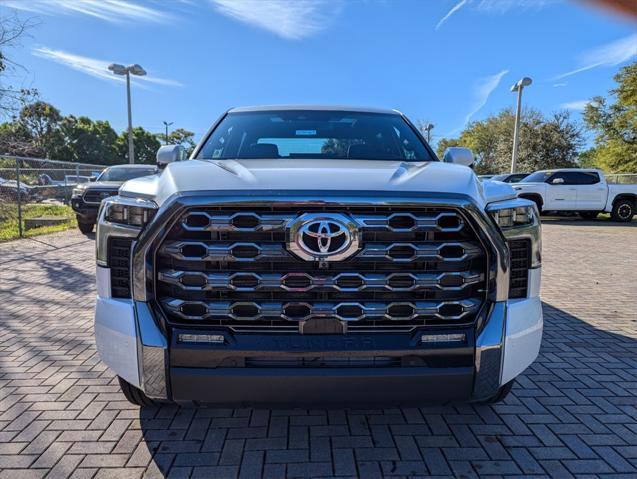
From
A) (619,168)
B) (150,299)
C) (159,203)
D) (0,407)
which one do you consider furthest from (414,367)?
(619,168)

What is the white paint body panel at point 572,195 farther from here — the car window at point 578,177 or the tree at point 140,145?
the tree at point 140,145

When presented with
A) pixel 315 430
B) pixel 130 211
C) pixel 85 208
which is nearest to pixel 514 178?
pixel 85 208

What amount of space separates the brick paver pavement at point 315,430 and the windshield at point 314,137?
5.79 ft

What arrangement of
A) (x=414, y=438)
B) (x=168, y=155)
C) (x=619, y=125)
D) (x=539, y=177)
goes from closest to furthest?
(x=414, y=438), (x=168, y=155), (x=539, y=177), (x=619, y=125)

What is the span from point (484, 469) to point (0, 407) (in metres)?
2.92

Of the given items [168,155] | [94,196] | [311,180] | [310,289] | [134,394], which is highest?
[168,155]

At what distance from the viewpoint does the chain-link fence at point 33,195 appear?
1098 cm

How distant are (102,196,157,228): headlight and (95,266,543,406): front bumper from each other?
1.26 feet

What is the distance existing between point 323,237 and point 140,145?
69.6m

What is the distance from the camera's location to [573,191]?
16.5 m

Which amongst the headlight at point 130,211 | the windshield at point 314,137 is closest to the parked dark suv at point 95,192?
the windshield at point 314,137

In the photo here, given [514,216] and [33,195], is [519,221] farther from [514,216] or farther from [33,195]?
[33,195]

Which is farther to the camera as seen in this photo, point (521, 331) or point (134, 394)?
point (134, 394)

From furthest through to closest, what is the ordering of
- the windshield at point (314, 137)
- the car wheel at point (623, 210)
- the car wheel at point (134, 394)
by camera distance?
the car wheel at point (623, 210) < the windshield at point (314, 137) < the car wheel at point (134, 394)
